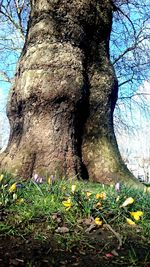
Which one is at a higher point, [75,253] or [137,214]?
[137,214]

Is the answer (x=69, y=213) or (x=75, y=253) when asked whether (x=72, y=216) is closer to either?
(x=69, y=213)

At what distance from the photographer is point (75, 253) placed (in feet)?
7.64

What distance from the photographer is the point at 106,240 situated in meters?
2.53

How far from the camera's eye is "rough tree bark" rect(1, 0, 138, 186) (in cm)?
527

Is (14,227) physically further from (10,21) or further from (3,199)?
(10,21)

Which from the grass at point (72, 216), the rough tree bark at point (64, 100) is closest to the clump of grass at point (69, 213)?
the grass at point (72, 216)

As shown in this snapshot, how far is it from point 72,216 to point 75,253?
493 mm

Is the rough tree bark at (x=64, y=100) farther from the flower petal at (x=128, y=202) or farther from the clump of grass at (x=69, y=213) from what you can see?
the flower petal at (x=128, y=202)

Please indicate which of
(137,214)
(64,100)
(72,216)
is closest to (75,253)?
(72,216)

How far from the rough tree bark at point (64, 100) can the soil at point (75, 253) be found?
2608 mm

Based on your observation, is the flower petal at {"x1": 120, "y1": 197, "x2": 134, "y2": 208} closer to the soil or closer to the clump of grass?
the clump of grass

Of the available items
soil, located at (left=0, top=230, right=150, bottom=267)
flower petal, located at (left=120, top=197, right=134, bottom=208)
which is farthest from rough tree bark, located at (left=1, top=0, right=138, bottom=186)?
soil, located at (left=0, top=230, right=150, bottom=267)

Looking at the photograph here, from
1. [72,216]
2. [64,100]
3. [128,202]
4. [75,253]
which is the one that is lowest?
[75,253]

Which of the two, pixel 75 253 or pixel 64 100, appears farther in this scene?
pixel 64 100
